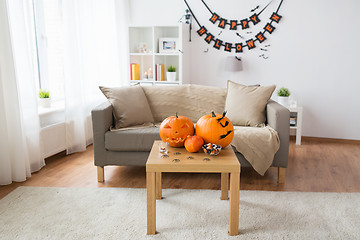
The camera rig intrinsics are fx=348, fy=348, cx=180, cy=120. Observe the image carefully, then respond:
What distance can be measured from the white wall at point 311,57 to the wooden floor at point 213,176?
0.85 meters

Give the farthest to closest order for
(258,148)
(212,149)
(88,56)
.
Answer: (88,56) → (258,148) → (212,149)

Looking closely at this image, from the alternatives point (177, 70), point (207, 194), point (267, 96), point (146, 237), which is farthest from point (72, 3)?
point (146, 237)

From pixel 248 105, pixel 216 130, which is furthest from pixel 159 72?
pixel 216 130

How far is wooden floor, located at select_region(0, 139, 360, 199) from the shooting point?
288 cm

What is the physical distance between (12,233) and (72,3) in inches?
99.5

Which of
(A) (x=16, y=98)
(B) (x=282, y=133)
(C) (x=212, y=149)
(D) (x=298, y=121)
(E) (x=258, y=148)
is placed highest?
(A) (x=16, y=98)

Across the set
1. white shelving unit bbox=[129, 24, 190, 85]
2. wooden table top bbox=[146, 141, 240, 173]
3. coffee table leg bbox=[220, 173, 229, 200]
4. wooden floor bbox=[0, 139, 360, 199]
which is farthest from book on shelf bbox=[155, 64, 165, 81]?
wooden table top bbox=[146, 141, 240, 173]

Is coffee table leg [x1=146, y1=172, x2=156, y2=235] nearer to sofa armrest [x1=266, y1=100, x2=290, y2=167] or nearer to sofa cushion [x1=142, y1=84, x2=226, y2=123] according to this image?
sofa armrest [x1=266, y1=100, x2=290, y2=167]

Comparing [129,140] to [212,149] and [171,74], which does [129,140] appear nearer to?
[212,149]

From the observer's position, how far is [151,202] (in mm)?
2045

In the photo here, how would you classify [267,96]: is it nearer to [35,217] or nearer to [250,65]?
[250,65]

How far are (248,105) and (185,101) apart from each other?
65 cm

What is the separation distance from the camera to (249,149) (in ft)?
9.36

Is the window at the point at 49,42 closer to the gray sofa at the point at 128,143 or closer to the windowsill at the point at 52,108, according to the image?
the windowsill at the point at 52,108
